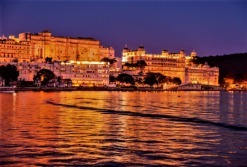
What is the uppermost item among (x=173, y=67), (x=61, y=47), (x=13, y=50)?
(x=61, y=47)

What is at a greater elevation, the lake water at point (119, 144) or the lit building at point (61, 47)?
the lit building at point (61, 47)

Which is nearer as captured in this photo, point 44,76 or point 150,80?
point 44,76

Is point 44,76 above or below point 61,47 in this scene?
below

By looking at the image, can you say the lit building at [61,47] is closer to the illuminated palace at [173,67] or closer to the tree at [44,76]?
the illuminated palace at [173,67]

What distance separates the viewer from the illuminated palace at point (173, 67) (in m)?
173

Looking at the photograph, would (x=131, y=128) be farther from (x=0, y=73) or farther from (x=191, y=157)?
(x=0, y=73)

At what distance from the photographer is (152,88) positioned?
14712cm

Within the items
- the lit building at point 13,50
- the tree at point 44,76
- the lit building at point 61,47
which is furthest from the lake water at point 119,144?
the lit building at point 61,47

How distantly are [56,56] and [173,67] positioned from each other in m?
44.5

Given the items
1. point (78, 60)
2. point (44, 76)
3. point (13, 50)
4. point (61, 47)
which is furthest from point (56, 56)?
point (44, 76)

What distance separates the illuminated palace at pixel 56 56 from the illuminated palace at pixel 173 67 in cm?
2003

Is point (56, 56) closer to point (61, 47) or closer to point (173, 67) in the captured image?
point (61, 47)

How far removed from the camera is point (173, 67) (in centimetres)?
17512

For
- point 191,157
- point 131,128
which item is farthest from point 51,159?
point 131,128
